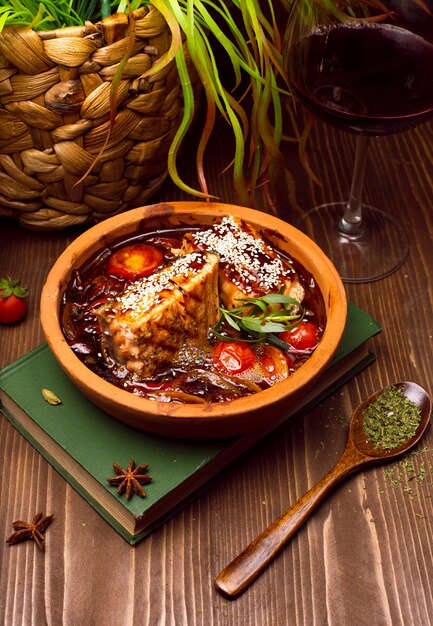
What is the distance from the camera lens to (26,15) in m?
1.81

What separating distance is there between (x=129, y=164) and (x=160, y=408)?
2.47 ft

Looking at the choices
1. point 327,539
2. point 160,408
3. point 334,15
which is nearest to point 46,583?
point 160,408

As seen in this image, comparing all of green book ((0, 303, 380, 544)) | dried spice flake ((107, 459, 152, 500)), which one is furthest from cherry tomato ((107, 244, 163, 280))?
dried spice flake ((107, 459, 152, 500))

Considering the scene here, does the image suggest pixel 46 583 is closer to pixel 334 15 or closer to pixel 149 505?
pixel 149 505

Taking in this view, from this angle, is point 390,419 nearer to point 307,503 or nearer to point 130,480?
point 307,503

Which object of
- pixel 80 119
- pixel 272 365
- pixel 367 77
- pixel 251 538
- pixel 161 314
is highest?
pixel 367 77

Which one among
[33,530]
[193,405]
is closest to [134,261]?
[193,405]

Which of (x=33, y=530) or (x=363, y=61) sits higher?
(x=363, y=61)

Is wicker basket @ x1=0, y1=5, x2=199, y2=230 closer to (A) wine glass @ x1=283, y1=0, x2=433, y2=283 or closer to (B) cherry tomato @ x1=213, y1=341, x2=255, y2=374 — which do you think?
(A) wine glass @ x1=283, y1=0, x2=433, y2=283

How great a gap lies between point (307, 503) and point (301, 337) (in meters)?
0.32

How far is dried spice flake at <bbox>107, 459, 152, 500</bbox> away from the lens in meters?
1.51

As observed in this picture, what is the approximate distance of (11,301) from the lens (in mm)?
1894

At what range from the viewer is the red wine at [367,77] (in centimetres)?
175

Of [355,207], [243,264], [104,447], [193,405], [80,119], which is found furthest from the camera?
[355,207]
